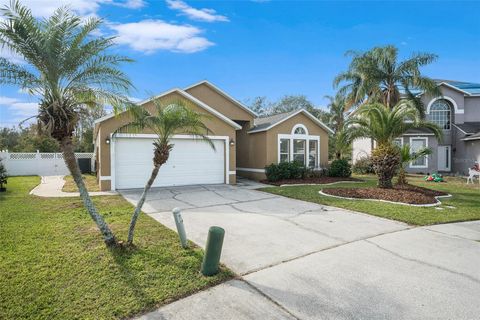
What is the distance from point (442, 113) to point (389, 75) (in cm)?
749

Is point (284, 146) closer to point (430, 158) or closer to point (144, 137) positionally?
point (144, 137)

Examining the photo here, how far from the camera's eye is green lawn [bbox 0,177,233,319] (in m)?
3.48

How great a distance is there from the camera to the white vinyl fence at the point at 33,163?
72.5 feet

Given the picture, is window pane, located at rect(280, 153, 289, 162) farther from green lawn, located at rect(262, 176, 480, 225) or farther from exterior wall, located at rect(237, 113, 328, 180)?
green lawn, located at rect(262, 176, 480, 225)

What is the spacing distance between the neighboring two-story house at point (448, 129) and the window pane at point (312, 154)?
671cm

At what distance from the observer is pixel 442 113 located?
75.8 ft

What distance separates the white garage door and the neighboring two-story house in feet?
45.3

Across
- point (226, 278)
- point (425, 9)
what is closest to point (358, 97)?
point (425, 9)

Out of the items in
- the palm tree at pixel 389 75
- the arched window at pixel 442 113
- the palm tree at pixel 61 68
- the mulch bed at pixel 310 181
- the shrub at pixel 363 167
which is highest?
the palm tree at pixel 389 75

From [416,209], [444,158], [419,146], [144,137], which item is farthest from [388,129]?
[444,158]

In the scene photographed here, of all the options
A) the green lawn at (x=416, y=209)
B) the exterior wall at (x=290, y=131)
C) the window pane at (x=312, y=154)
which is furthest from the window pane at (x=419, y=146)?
the green lawn at (x=416, y=209)

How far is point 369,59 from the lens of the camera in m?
19.7

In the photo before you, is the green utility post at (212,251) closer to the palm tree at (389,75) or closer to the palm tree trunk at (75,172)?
the palm tree trunk at (75,172)

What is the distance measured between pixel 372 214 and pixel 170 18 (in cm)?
1137
